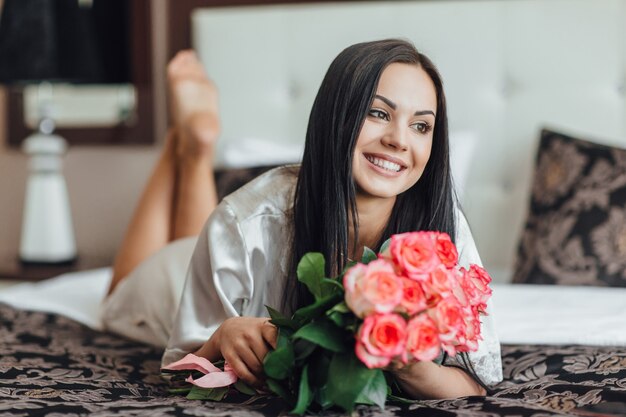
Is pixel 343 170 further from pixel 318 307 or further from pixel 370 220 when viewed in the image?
pixel 318 307

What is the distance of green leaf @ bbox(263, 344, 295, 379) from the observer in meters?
0.96

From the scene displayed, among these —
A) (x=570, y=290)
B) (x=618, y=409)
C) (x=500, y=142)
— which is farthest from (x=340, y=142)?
(x=500, y=142)

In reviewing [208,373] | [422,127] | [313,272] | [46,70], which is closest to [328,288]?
[313,272]

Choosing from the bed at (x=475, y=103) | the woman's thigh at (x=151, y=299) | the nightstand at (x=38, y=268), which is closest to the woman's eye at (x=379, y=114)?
the bed at (x=475, y=103)

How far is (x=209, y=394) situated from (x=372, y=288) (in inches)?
13.6

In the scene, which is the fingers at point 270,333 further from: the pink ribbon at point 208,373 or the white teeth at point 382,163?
the white teeth at point 382,163

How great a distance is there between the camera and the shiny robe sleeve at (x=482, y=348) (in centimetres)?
116

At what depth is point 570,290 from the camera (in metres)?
1.94

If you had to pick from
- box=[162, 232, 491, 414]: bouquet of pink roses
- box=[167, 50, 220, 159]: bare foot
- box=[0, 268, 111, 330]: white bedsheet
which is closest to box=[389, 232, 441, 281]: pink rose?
box=[162, 232, 491, 414]: bouquet of pink roses

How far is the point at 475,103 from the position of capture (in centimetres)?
256

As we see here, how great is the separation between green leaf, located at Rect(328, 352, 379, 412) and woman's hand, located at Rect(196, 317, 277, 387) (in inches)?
4.9

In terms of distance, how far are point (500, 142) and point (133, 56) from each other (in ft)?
4.52

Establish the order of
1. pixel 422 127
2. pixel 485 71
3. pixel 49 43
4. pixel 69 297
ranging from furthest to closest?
pixel 49 43 → pixel 485 71 → pixel 69 297 → pixel 422 127

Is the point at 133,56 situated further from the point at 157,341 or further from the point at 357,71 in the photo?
the point at 357,71
